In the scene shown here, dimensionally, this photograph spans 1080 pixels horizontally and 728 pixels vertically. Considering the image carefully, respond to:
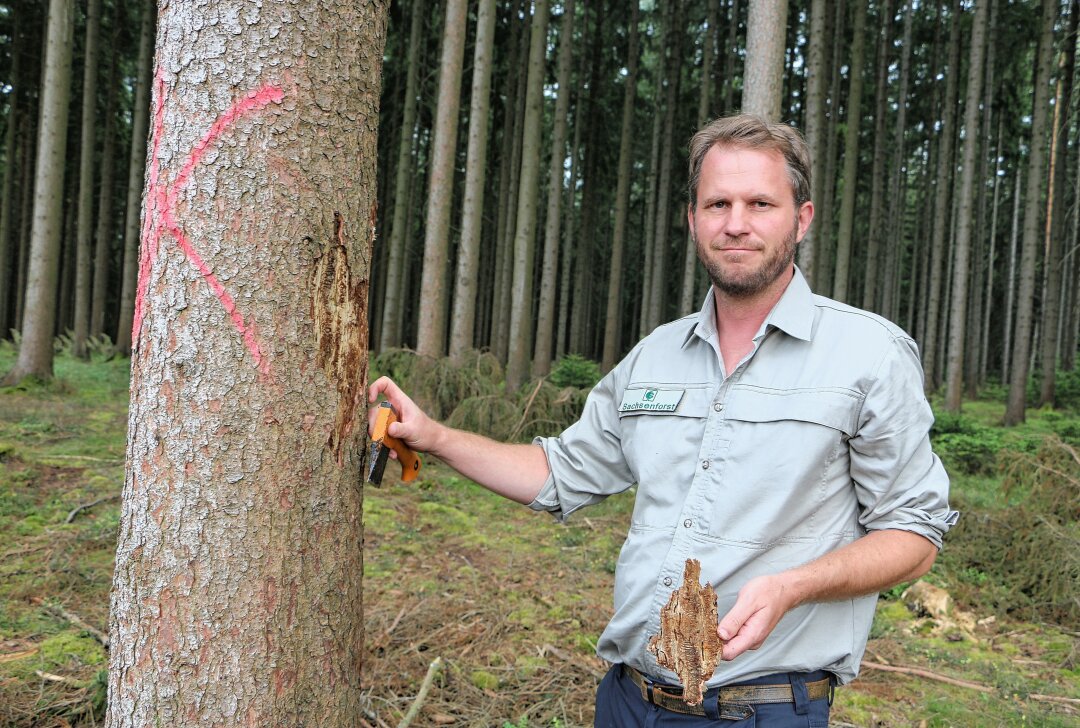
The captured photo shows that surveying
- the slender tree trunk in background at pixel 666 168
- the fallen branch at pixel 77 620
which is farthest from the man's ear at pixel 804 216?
the slender tree trunk in background at pixel 666 168

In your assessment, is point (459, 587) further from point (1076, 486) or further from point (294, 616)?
point (1076, 486)

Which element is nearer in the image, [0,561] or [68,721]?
[68,721]

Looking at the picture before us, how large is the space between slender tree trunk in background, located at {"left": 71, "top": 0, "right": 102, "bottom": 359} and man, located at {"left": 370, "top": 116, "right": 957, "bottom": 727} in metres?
14.5

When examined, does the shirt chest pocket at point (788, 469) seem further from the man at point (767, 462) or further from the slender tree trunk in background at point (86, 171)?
the slender tree trunk in background at point (86, 171)

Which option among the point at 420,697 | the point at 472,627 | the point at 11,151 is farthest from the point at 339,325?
the point at 11,151

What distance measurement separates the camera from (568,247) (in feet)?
62.6

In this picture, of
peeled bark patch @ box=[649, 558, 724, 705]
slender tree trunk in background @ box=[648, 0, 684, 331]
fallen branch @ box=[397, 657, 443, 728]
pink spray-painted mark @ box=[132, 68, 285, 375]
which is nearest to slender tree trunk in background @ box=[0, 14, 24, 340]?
slender tree trunk in background @ box=[648, 0, 684, 331]

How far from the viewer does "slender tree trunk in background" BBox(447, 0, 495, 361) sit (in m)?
9.53

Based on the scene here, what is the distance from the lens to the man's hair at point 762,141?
1.90 m

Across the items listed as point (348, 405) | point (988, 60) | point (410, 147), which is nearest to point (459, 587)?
point (348, 405)

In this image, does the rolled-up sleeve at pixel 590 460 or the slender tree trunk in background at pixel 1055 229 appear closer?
the rolled-up sleeve at pixel 590 460

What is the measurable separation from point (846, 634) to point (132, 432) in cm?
178

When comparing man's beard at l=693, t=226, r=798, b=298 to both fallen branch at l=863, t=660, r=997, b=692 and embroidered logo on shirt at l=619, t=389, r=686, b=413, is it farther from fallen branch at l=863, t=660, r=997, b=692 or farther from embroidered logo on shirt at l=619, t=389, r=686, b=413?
fallen branch at l=863, t=660, r=997, b=692

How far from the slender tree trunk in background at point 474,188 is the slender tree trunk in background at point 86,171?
7.92 meters
